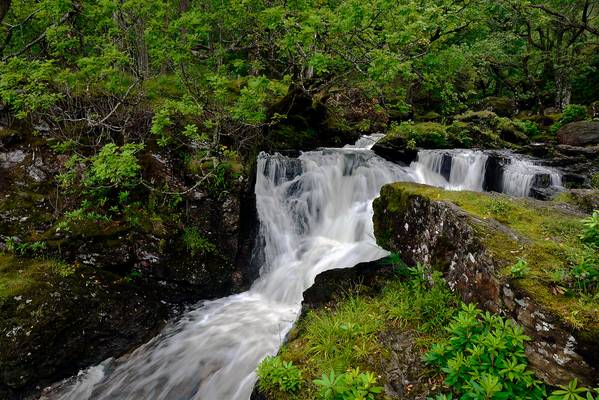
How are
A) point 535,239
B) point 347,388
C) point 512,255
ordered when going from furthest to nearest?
point 535,239 → point 512,255 → point 347,388

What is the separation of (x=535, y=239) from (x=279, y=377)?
356cm

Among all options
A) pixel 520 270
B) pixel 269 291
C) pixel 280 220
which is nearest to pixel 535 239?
pixel 520 270

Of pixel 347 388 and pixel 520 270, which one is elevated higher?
pixel 520 270

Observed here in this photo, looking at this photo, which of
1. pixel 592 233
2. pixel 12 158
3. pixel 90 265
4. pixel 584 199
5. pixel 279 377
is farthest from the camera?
pixel 12 158

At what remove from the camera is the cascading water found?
5324mm

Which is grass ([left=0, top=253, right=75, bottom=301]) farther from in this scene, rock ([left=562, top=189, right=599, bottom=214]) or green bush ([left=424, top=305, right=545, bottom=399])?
rock ([left=562, top=189, right=599, bottom=214])

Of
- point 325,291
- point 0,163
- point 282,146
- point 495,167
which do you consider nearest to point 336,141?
point 282,146

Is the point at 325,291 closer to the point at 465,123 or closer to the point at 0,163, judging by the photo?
the point at 0,163

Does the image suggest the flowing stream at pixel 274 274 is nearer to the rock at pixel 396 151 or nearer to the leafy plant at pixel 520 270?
the rock at pixel 396 151

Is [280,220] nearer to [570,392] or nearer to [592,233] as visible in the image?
[592,233]

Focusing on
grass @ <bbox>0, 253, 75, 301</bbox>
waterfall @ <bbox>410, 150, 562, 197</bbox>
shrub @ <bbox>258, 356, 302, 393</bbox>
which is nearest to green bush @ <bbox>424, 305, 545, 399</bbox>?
shrub @ <bbox>258, 356, 302, 393</bbox>

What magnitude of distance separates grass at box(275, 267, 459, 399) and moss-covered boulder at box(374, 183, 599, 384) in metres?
0.37

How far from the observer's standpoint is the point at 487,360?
3.14 m

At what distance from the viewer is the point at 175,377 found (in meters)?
5.42
